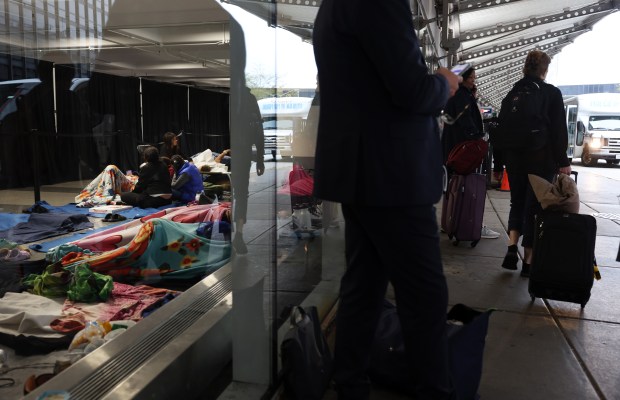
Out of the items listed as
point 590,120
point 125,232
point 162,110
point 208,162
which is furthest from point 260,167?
point 590,120

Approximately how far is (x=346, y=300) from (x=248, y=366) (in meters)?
0.49

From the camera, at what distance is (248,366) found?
6.50ft

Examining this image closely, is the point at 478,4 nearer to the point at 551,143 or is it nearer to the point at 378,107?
the point at 551,143

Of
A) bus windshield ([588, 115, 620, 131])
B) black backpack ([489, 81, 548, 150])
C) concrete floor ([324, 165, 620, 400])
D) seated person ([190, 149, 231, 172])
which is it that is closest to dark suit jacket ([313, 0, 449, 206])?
concrete floor ([324, 165, 620, 400])

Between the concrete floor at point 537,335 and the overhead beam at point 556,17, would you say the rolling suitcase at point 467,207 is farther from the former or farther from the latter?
the overhead beam at point 556,17

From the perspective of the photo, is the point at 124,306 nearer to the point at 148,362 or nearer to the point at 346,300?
the point at 148,362

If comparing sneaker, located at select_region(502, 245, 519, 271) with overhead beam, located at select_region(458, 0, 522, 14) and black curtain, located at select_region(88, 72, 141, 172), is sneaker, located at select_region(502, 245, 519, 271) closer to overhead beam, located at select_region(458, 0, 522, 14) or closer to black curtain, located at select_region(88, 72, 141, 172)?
overhead beam, located at select_region(458, 0, 522, 14)

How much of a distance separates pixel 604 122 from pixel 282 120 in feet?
76.8

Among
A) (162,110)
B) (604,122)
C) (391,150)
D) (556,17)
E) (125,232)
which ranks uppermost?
(556,17)

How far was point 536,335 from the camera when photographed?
2799mm

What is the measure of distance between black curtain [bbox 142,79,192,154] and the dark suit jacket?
630 inches

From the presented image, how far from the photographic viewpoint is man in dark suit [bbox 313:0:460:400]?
5.00 ft

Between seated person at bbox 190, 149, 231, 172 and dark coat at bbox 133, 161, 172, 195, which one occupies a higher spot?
seated person at bbox 190, 149, 231, 172

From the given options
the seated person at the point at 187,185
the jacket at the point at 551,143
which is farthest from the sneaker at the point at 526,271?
the seated person at the point at 187,185
